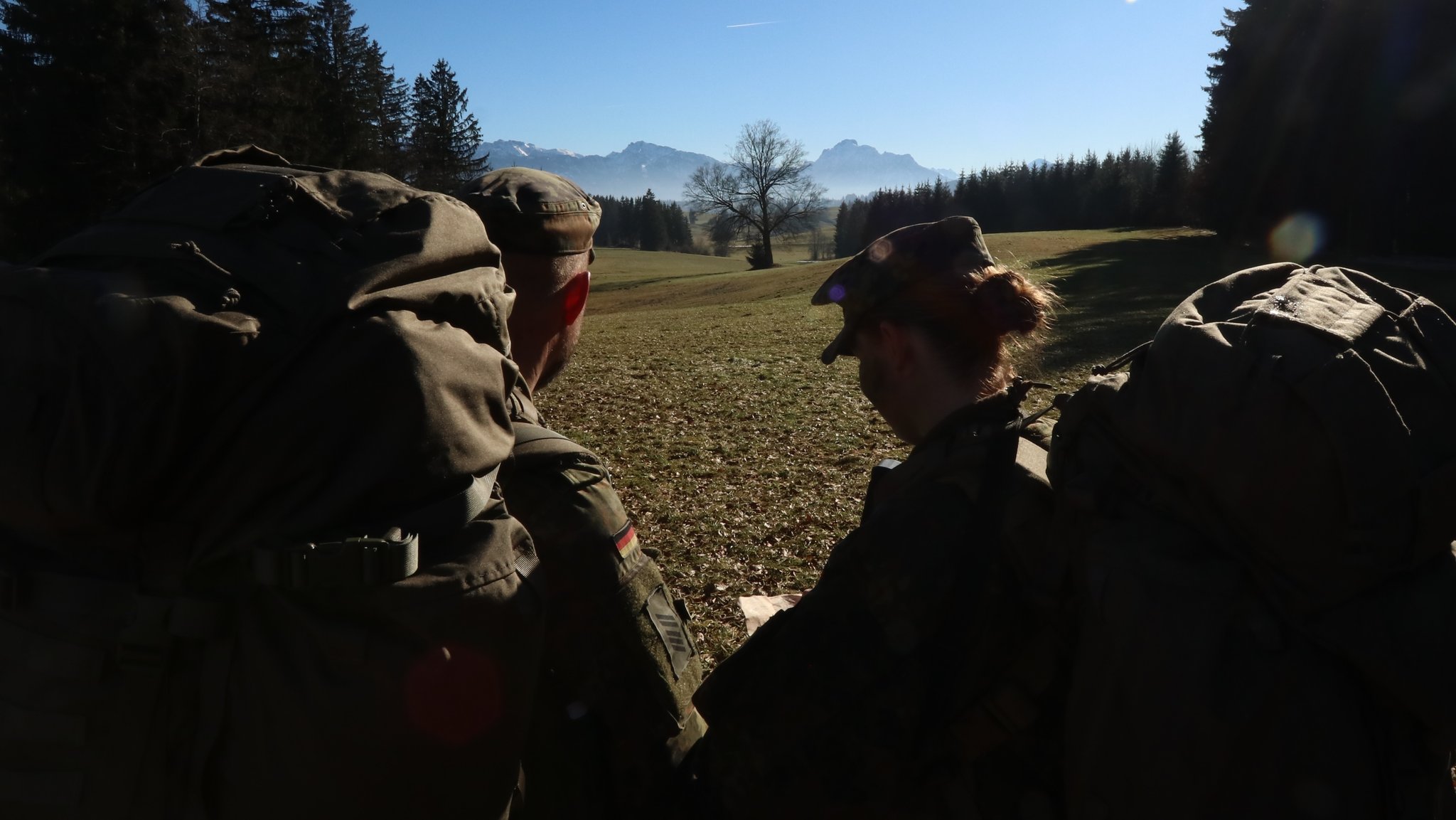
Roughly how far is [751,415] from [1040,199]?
77.9m

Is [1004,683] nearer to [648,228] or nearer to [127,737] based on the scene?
[127,737]

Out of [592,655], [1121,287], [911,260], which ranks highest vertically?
[911,260]

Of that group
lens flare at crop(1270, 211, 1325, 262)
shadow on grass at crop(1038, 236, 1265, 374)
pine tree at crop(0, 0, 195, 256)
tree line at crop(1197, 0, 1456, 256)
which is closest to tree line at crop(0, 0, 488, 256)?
pine tree at crop(0, 0, 195, 256)

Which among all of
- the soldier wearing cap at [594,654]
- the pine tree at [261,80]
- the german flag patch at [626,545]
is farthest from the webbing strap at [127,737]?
the pine tree at [261,80]

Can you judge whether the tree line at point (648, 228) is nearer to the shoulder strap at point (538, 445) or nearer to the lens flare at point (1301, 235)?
the lens flare at point (1301, 235)

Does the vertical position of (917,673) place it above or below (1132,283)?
above

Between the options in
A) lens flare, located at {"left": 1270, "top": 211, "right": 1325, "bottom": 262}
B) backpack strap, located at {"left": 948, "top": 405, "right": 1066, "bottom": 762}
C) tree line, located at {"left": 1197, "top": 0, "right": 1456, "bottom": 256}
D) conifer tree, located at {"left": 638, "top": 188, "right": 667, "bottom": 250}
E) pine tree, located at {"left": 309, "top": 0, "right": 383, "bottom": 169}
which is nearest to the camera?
backpack strap, located at {"left": 948, "top": 405, "right": 1066, "bottom": 762}

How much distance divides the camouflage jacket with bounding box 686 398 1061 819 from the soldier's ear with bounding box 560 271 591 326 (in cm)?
137

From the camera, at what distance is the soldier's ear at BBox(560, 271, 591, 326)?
305 centimetres

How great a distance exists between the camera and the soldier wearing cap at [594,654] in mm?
2291

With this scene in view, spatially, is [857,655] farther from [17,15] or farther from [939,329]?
[17,15]

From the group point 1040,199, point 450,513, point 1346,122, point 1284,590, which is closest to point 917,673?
point 1284,590

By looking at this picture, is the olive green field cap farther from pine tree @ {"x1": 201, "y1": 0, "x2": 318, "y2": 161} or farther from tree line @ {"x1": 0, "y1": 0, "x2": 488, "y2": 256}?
pine tree @ {"x1": 201, "y1": 0, "x2": 318, "y2": 161}

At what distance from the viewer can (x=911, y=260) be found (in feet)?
8.57
